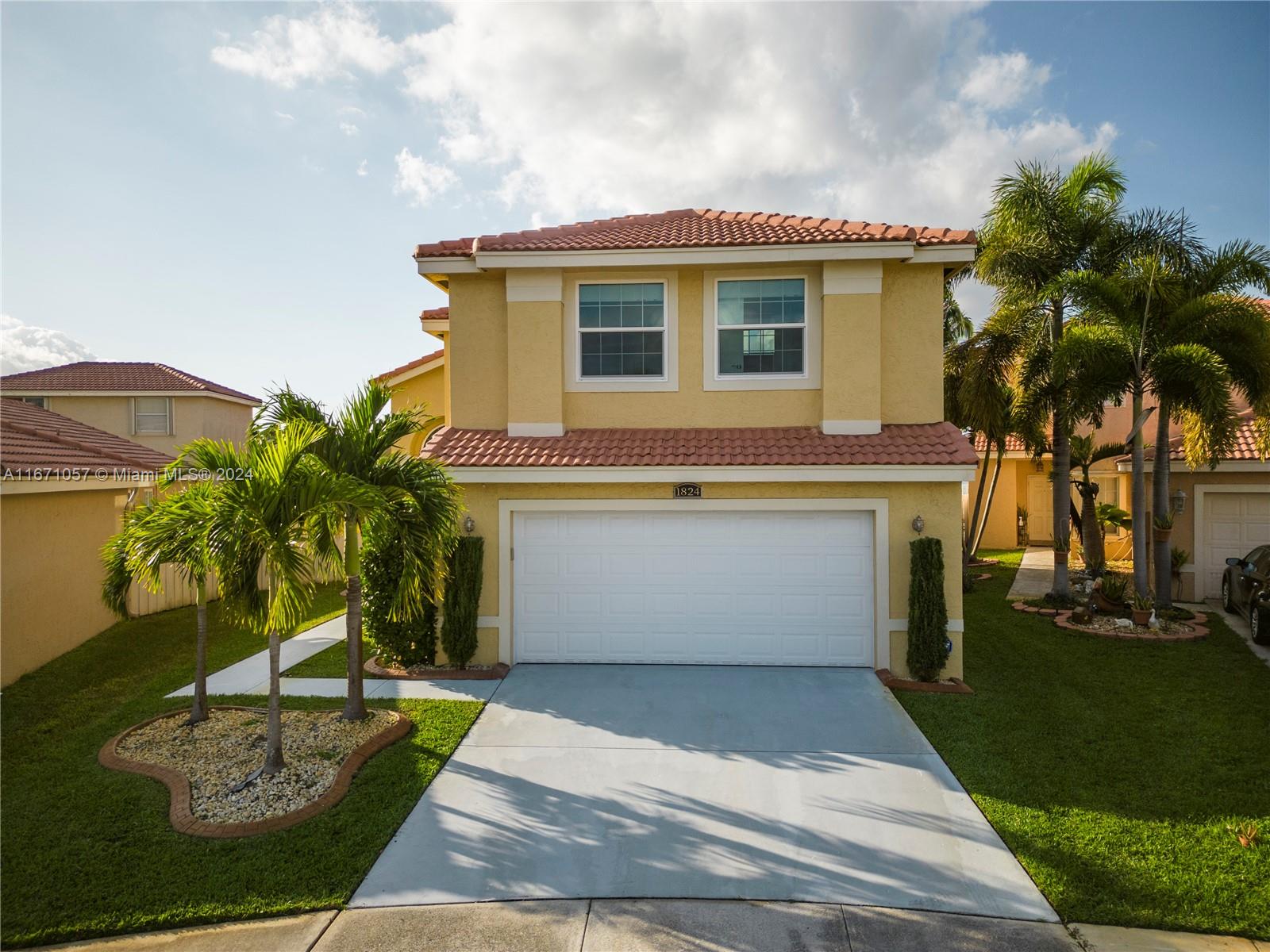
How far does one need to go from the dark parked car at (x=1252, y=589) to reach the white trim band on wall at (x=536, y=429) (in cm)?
1167

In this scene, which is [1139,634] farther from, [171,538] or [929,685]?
[171,538]

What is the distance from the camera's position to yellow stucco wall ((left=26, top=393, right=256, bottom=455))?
80.9 ft

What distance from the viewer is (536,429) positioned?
35.0 ft

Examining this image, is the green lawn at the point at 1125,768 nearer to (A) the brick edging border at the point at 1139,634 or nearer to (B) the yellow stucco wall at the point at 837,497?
(A) the brick edging border at the point at 1139,634

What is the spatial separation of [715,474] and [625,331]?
9.44ft

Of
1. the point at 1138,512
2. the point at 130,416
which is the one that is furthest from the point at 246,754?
the point at 130,416

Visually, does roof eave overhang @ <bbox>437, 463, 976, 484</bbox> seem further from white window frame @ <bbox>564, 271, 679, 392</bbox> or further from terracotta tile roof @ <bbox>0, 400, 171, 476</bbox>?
terracotta tile roof @ <bbox>0, 400, 171, 476</bbox>

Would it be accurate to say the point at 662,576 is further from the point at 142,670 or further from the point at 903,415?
the point at 142,670

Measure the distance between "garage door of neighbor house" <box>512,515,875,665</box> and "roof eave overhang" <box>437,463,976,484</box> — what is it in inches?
24.6

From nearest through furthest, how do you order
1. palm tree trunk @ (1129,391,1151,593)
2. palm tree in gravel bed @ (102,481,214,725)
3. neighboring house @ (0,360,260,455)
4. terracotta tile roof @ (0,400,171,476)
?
palm tree in gravel bed @ (102,481,214,725)
terracotta tile roof @ (0,400,171,476)
palm tree trunk @ (1129,391,1151,593)
neighboring house @ (0,360,260,455)

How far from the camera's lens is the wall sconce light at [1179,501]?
48.0 ft

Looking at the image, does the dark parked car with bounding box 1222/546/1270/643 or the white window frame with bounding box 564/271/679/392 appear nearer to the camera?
the white window frame with bounding box 564/271/679/392

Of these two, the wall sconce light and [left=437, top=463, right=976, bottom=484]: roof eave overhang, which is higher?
[left=437, top=463, right=976, bottom=484]: roof eave overhang

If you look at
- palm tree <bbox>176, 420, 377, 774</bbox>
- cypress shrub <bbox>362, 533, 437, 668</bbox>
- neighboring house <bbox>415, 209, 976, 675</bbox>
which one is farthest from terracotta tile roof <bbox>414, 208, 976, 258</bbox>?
palm tree <bbox>176, 420, 377, 774</bbox>
